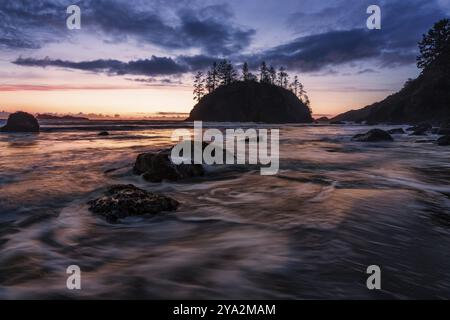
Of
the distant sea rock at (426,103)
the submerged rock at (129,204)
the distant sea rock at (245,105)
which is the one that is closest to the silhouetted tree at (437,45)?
the distant sea rock at (426,103)

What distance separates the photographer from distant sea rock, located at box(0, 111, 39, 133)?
33094 mm

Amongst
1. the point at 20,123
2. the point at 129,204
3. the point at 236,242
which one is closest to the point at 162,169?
the point at 129,204

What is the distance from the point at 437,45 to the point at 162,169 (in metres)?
62.1

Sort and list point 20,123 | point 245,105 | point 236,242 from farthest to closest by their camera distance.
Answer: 1. point 245,105
2. point 20,123
3. point 236,242

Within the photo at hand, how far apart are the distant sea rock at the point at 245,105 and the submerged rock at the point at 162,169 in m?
86.5

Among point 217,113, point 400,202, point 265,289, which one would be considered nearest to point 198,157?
point 400,202

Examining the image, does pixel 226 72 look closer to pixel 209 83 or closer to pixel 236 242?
pixel 209 83

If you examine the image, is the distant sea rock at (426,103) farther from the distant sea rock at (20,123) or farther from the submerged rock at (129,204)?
the submerged rock at (129,204)

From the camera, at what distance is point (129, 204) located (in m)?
5.38

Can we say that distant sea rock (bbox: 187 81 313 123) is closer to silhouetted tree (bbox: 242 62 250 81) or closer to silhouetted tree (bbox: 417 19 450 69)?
silhouetted tree (bbox: 242 62 250 81)

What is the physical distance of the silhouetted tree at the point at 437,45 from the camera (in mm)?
51625

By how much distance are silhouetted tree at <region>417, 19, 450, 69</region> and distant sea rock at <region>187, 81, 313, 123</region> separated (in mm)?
43697
